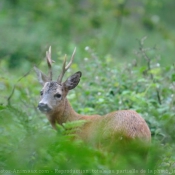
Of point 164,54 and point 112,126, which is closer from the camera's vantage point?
point 112,126

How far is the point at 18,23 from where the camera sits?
53.8 feet

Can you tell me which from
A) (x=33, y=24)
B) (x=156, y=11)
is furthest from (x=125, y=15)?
(x=156, y=11)

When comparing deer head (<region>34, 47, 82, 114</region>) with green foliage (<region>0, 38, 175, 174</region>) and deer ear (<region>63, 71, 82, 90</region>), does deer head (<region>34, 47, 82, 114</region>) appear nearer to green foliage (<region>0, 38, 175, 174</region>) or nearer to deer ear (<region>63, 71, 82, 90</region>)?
deer ear (<region>63, 71, 82, 90</region>)

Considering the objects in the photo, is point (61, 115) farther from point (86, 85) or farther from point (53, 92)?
A: point (86, 85)

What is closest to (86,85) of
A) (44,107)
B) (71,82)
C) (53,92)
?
(71,82)

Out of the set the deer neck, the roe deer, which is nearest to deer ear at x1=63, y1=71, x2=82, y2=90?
the roe deer

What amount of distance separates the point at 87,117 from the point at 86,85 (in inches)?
69.6

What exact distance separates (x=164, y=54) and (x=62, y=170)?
39.9 feet

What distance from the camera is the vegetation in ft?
15.0

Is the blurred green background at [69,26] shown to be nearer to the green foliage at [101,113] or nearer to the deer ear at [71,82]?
the green foliage at [101,113]

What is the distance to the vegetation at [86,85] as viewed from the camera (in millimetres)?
4566

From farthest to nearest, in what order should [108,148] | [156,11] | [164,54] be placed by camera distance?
[156,11], [164,54], [108,148]

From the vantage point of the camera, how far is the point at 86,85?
9055 mm

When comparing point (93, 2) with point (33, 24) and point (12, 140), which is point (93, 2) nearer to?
point (33, 24)
